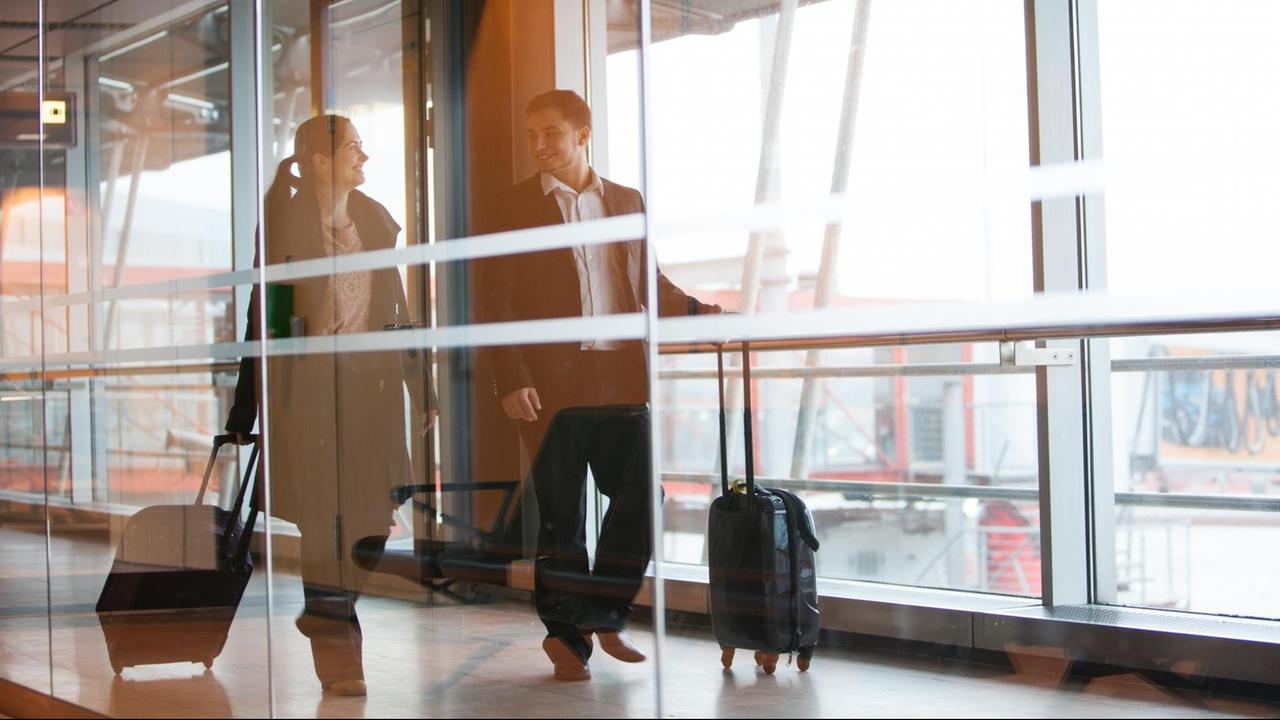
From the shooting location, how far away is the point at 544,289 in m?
2.53

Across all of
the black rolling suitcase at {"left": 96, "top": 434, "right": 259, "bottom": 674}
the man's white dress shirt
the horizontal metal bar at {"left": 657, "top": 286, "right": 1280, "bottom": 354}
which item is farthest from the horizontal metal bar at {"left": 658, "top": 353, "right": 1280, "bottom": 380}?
the black rolling suitcase at {"left": 96, "top": 434, "right": 259, "bottom": 674}

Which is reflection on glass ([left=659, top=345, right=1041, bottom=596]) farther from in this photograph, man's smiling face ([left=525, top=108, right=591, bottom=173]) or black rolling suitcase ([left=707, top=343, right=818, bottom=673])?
man's smiling face ([left=525, top=108, right=591, bottom=173])

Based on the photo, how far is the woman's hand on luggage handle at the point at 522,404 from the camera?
2.59 meters

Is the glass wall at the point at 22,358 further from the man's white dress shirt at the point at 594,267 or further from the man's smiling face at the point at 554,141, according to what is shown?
the man's white dress shirt at the point at 594,267

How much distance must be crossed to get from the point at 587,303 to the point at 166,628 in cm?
156

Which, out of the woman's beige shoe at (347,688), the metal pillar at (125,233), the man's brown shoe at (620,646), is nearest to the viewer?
the man's brown shoe at (620,646)

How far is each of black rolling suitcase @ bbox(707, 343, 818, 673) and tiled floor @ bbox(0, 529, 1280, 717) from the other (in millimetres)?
94

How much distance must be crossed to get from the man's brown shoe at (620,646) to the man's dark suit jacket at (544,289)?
0.50 metres

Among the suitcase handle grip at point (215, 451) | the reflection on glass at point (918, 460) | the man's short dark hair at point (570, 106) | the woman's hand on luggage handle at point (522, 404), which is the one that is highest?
the man's short dark hair at point (570, 106)

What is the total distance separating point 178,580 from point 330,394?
28.1 inches

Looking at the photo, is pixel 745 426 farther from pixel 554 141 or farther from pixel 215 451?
pixel 215 451

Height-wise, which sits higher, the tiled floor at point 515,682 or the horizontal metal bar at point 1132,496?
the horizontal metal bar at point 1132,496

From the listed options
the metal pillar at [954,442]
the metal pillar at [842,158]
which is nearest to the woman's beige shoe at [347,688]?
the metal pillar at [842,158]

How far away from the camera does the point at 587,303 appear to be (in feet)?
8.07
